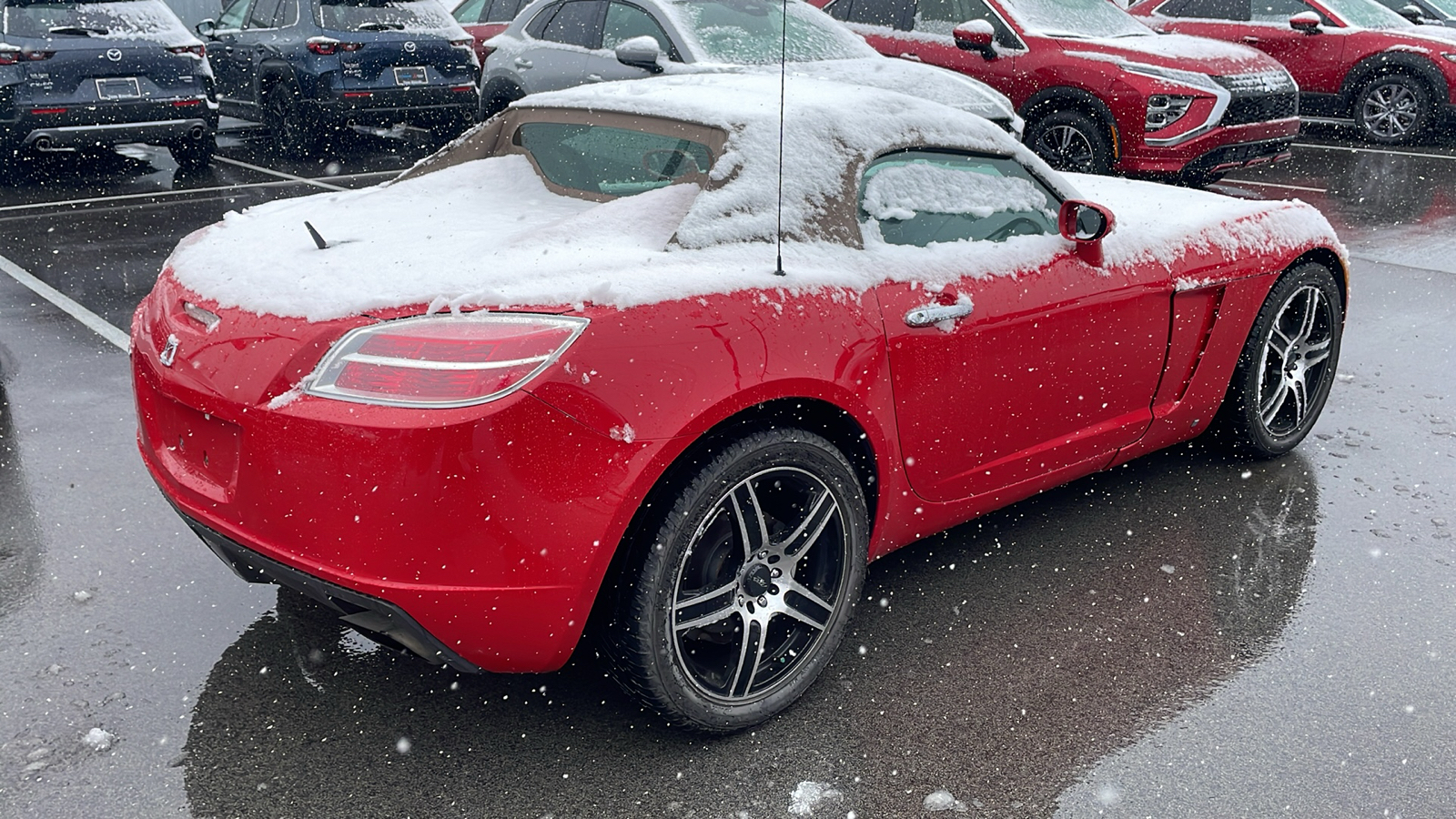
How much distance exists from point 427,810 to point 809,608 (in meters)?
0.99

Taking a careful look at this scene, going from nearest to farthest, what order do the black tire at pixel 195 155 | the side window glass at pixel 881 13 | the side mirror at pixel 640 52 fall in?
the side mirror at pixel 640 52, the side window glass at pixel 881 13, the black tire at pixel 195 155

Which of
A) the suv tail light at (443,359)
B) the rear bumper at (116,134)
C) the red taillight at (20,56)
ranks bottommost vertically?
→ the rear bumper at (116,134)

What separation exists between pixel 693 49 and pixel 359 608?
21.7 ft

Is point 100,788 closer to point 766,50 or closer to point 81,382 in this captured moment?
point 81,382

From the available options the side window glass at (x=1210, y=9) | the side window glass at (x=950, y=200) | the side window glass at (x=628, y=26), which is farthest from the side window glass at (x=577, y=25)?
the side window glass at (x=1210, y=9)

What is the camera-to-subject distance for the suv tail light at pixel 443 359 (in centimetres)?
244

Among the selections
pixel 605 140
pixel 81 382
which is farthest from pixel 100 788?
pixel 81 382

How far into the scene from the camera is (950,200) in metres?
3.46

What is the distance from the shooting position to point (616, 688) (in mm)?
3096

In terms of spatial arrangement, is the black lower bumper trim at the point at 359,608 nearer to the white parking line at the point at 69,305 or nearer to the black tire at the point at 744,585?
the black tire at the point at 744,585

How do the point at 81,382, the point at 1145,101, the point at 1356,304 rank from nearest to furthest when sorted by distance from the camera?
the point at 81,382 → the point at 1356,304 → the point at 1145,101

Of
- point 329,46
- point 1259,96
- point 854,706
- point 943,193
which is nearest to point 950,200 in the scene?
point 943,193

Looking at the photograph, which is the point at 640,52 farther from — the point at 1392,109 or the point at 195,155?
the point at 1392,109

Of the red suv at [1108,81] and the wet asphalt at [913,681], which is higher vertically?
the red suv at [1108,81]
